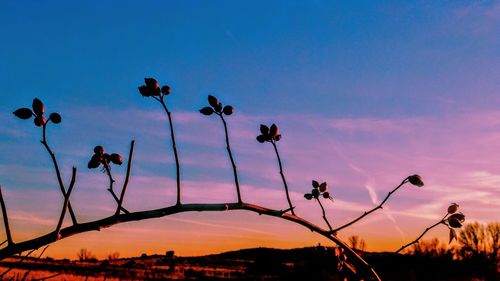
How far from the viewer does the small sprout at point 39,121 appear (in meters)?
1.77

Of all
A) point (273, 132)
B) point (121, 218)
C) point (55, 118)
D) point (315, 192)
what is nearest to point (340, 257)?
point (315, 192)

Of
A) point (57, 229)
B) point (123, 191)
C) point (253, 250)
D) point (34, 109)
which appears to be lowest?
point (57, 229)

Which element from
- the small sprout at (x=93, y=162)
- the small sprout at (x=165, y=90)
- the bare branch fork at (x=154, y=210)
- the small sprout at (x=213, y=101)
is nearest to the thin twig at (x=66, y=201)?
the bare branch fork at (x=154, y=210)

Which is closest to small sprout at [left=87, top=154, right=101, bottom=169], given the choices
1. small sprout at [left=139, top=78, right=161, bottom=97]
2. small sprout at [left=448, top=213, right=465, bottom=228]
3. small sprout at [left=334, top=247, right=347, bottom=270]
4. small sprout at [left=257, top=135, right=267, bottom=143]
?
small sprout at [left=139, top=78, right=161, bottom=97]

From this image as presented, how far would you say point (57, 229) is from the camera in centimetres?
137

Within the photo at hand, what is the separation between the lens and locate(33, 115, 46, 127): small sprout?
1769 mm

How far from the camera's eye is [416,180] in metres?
2.30

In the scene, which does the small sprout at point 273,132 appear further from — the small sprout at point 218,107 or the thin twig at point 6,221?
the thin twig at point 6,221

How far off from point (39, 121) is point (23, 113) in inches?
2.7

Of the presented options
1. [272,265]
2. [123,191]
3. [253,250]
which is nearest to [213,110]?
[123,191]

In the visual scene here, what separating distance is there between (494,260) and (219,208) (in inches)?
1497

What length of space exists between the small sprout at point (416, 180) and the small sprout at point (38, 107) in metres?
1.59

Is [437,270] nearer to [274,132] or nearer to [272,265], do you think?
[272,265]

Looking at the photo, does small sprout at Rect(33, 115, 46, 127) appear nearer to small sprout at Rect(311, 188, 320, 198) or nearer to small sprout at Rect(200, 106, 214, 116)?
small sprout at Rect(200, 106, 214, 116)
